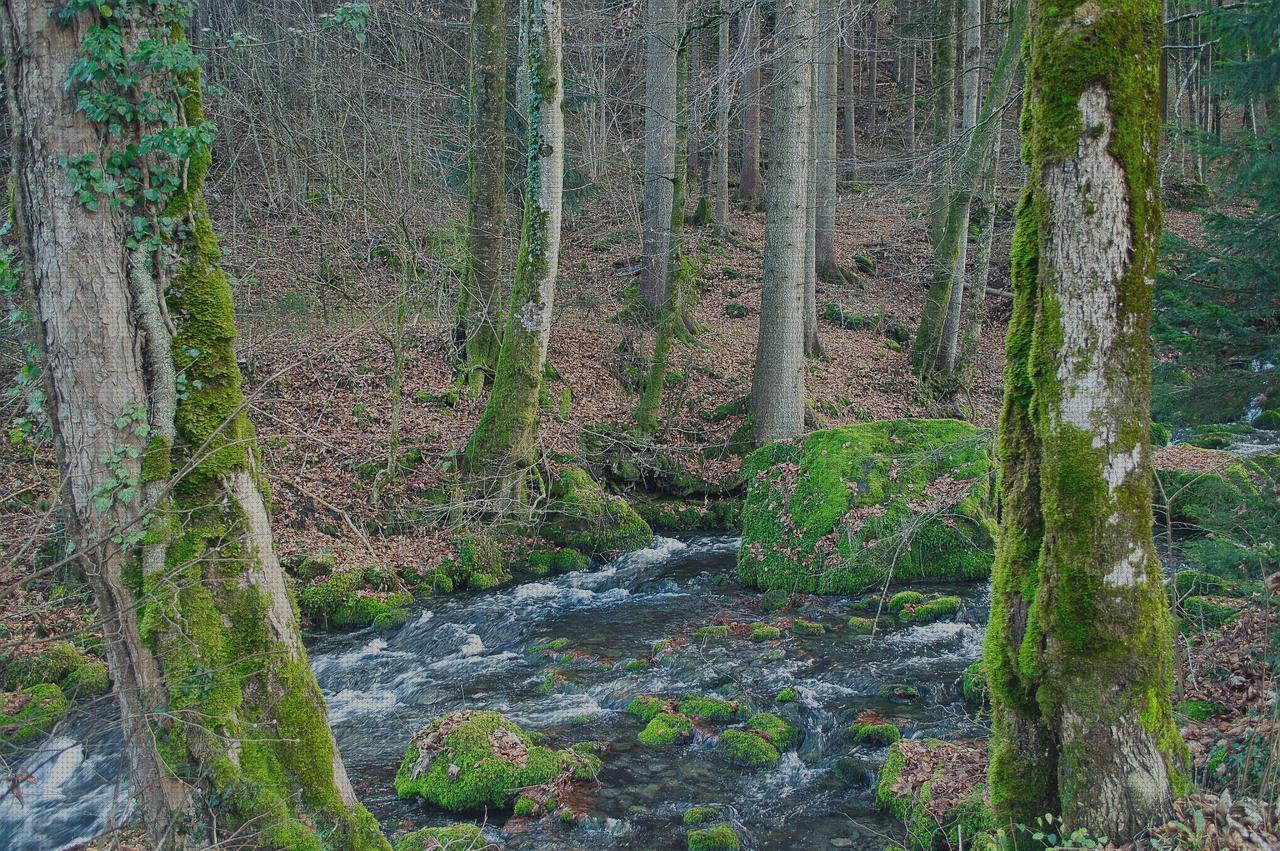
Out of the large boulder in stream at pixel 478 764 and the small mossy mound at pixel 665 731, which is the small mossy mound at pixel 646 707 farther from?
the large boulder in stream at pixel 478 764

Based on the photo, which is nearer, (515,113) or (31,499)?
→ (31,499)

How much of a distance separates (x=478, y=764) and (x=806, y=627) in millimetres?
→ 4194

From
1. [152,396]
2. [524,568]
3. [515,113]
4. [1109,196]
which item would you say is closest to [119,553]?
[152,396]

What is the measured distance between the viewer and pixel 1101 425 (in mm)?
3836

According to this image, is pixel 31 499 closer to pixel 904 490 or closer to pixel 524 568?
pixel 524 568

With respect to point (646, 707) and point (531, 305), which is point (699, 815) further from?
point (531, 305)

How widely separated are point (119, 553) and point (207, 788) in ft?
4.06

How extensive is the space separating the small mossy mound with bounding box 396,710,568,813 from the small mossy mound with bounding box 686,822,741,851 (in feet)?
4.19

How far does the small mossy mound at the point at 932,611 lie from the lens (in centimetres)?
909

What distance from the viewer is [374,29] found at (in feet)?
59.1

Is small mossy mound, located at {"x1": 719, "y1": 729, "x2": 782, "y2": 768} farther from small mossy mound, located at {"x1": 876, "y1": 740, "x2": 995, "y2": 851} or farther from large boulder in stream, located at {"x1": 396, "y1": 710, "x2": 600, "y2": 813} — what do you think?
large boulder in stream, located at {"x1": 396, "y1": 710, "x2": 600, "y2": 813}

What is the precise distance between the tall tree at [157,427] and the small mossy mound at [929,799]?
11.3ft

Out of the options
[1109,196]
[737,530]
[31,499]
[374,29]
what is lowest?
[737,530]

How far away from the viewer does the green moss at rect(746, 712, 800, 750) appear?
273 inches
